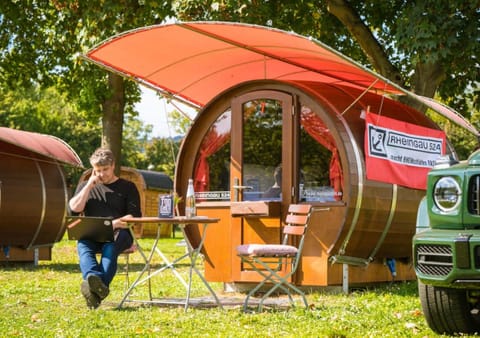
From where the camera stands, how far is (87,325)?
24.5 feet

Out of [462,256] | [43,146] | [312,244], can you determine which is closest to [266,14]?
[43,146]

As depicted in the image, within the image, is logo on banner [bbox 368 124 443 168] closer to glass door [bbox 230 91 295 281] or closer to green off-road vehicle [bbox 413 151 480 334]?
glass door [bbox 230 91 295 281]

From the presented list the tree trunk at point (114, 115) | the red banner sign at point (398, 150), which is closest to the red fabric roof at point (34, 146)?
the tree trunk at point (114, 115)

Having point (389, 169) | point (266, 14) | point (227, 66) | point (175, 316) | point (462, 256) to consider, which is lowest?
point (175, 316)

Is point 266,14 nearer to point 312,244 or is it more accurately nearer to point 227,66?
point 227,66

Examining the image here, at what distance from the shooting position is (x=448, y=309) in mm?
6453

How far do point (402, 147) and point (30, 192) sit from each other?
741 cm

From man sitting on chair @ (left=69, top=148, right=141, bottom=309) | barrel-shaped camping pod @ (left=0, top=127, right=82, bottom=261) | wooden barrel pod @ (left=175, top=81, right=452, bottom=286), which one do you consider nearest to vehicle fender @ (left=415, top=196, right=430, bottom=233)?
man sitting on chair @ (left=69, top=148, right=141, bottom=309)

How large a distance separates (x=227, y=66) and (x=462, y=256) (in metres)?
6.37

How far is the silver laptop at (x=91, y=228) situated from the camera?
28.8 feet

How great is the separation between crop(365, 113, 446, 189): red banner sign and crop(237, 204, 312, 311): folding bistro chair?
3.72 ft

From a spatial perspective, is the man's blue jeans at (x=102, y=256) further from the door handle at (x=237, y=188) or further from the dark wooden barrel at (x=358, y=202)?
the dark wooden barrel at (x=358, y=202)

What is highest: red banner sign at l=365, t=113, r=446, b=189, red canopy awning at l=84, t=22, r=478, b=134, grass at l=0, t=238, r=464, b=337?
red canopy awning at l=84, t=22, r=478, b=134

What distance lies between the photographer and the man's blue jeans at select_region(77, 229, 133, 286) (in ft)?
28.6
